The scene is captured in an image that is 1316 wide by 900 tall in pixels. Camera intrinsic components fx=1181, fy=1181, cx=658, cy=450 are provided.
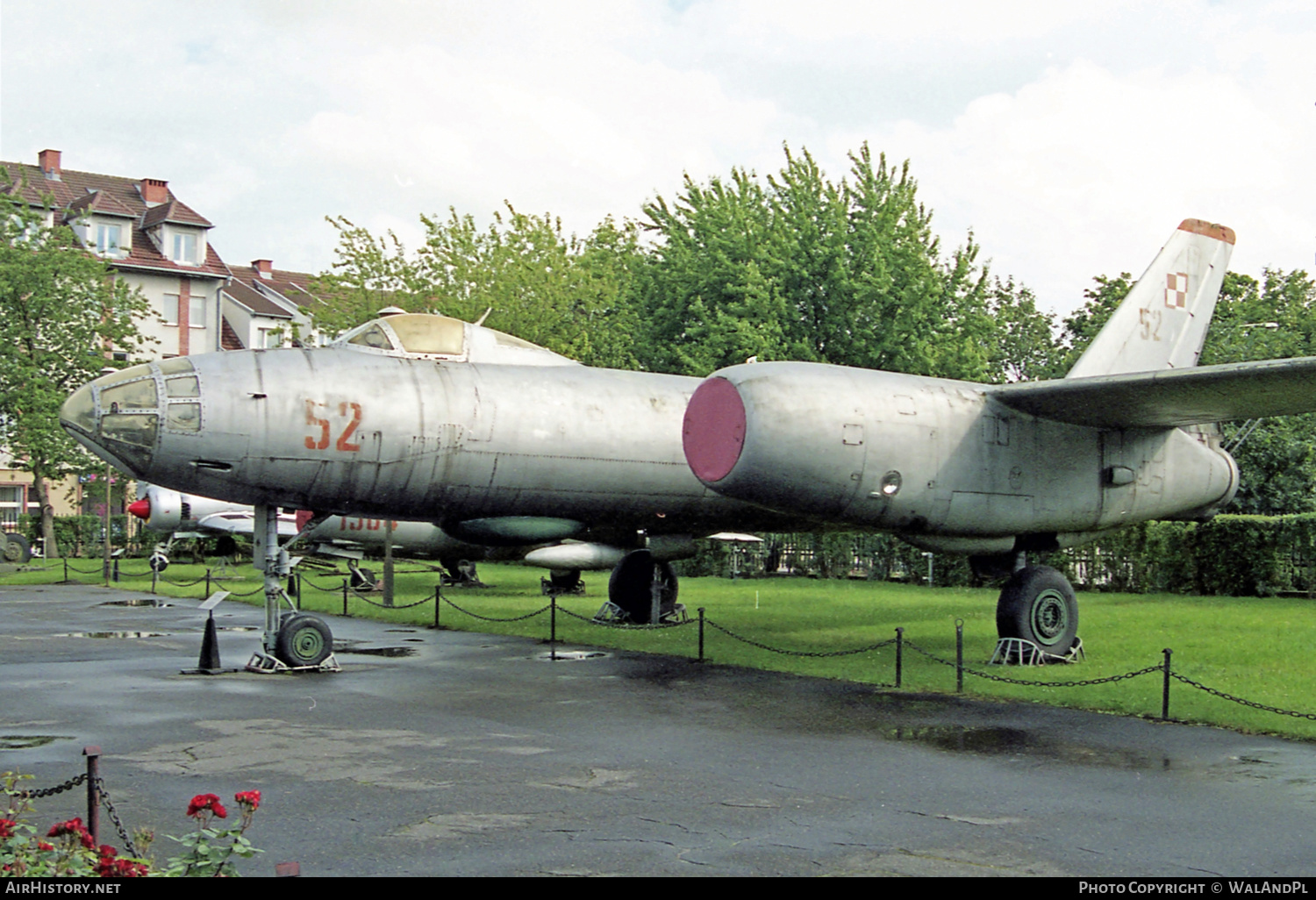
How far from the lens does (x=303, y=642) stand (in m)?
13.9

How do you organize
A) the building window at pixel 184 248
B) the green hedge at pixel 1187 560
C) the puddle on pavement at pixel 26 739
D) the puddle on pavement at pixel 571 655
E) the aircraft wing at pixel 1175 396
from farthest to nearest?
the building window at pixel 184 248 < the green hedge at pixel 1187 560 < the puddle on pavement at pixel 571 655 < the aircraft wing at pixel 1175 396 < the puddle on pavement at pixel 26 739

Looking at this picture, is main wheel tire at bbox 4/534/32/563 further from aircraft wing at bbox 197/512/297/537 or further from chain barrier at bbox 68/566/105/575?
aircraft wing at bbox 197/512/297/537

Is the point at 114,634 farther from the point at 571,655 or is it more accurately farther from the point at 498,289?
the point at 498,289

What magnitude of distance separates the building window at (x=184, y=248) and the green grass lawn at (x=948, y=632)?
30891mm

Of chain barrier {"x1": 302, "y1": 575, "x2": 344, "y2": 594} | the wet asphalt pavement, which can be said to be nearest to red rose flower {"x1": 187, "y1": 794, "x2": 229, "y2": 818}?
the wet asphalt pavement

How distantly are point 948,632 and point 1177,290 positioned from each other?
237 inches

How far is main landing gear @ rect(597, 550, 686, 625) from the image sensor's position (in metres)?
18.8

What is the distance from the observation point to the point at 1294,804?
7.57 meters

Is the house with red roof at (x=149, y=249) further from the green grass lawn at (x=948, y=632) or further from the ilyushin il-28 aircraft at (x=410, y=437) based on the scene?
the ilyushin il-28 aircraft at (x=410, y=437)

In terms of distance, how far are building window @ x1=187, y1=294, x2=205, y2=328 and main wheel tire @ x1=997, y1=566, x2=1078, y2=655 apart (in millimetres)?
50309

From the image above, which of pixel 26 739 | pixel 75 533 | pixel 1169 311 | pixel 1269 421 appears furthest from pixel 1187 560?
pixel 75 533

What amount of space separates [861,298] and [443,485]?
22368 millimetres

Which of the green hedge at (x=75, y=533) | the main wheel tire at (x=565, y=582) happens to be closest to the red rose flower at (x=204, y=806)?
the main wheel tire at (x=565, y=582)

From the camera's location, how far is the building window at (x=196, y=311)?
5653 cm
